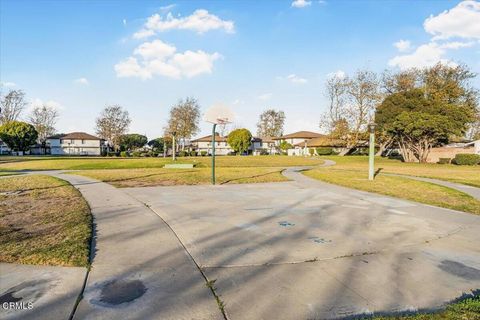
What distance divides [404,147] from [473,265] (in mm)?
40609

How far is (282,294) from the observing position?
300cm

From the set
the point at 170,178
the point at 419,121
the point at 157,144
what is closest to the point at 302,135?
the point at 157,144

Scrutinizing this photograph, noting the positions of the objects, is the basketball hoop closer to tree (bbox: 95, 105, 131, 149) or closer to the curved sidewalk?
the curved sidewalk

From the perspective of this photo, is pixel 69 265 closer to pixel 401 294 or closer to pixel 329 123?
pixel 401 294

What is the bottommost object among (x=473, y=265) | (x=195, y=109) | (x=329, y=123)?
(x=473, y=265)

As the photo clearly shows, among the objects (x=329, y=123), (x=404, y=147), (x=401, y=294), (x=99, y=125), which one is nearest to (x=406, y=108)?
(x=404, y=147)

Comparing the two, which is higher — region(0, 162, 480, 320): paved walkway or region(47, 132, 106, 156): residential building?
region(47, 132, 106, 156): residential building

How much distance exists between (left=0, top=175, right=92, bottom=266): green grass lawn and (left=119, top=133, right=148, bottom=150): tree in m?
65.8

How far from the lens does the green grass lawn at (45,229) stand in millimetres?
3834

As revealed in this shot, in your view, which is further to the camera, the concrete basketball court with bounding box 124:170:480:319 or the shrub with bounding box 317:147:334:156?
the shrub with bounding box 317:147:334:156

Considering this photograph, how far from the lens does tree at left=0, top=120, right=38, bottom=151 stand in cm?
5741

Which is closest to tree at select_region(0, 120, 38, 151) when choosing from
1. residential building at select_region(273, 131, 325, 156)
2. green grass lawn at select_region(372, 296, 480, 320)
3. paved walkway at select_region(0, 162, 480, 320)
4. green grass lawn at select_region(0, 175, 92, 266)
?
residential building at select_region(273, 131, 325, 156)

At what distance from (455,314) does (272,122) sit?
93.9 m

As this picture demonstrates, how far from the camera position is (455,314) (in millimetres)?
2674
